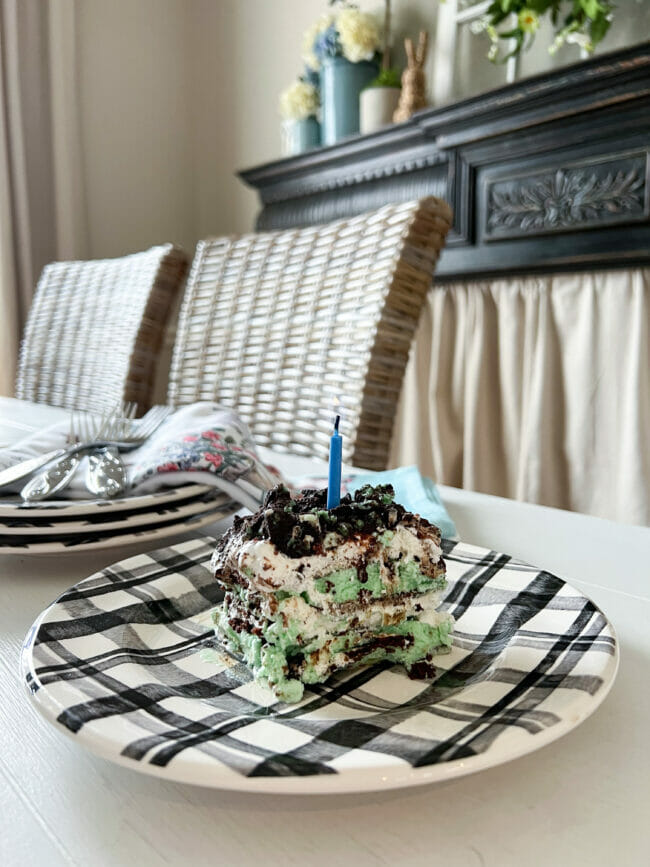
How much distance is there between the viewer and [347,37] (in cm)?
199

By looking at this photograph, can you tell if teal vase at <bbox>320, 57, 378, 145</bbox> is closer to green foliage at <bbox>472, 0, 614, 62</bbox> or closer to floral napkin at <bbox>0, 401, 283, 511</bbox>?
green foliage at <bbox>472, 0, 614, 62</bbox>

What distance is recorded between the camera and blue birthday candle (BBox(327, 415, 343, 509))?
37 centimetres

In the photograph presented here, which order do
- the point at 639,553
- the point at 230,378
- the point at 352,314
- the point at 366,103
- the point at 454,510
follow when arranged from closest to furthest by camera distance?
the point at 639,553 → the point at 454,510 → the point at 352,314 → the point at 230,378 → the point at 366,103

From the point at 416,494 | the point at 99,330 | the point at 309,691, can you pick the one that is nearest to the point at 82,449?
the point at 416,494

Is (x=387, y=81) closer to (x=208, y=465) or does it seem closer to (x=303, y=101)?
(x=303, y=101)

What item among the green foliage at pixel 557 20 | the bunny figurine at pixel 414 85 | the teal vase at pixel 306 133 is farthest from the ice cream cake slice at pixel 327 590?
the teal vase at pixel 306 133

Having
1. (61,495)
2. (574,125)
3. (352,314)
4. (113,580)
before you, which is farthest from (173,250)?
(113,580)

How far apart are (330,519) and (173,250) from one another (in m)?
1.17

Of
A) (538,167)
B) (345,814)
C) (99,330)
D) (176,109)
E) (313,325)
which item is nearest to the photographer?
(345,814)

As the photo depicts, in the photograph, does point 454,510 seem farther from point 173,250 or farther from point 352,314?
point 173,250

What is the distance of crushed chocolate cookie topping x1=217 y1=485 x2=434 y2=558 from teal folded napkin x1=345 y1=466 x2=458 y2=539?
162 mm

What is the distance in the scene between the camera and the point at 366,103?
196 cm

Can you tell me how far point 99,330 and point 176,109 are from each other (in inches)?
74.0

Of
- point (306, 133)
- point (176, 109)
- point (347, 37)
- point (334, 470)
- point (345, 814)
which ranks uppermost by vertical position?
point (176, 109)
